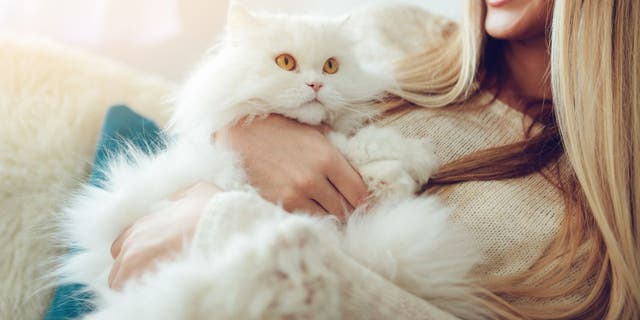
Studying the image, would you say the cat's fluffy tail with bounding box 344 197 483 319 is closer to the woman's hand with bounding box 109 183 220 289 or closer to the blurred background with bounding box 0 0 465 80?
the woman's hand with bounding box 109 183 220 289

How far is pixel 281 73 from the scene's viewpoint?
0.71 metres

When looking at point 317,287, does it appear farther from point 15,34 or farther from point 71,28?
point 71,28

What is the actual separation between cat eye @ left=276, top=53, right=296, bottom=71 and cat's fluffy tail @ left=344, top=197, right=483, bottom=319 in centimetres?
26

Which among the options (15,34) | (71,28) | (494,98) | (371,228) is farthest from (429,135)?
(71,28)

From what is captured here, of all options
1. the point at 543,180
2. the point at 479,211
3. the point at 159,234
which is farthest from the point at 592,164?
the point at 159,234

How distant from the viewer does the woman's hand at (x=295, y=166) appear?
717 millimetres

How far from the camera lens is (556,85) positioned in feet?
2.60

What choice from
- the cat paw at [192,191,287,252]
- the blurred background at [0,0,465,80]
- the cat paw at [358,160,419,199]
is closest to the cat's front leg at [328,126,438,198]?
the cat paw at [358,160,419,199]

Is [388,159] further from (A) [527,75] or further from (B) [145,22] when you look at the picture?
(B) [145,22]

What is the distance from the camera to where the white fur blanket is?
891 mm

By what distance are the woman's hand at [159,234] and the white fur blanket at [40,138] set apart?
1.11 feet

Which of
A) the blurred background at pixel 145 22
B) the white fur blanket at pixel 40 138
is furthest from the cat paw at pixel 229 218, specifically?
the blurred background at pixel 145 22

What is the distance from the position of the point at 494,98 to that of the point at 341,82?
41 centimetres

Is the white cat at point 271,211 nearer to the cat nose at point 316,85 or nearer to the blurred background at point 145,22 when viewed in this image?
the cat nose at point 316,85
